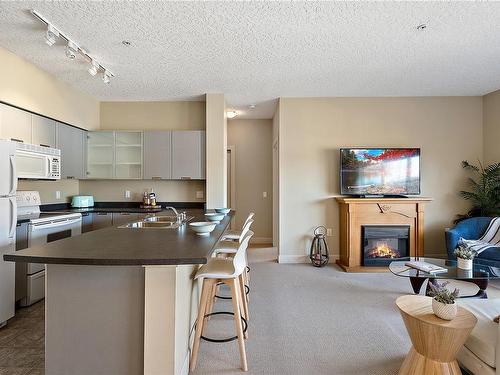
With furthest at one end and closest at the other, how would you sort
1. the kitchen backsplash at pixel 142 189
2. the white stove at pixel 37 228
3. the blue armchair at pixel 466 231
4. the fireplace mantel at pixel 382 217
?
the kitchen backsplash at pixel 142 189
the fireplace mantel at pixel 382 217
the blue armchair at pixel 466 231
the white stove at pixel 37 228

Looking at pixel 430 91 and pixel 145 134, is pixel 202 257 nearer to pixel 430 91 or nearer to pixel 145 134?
pixel 145 134

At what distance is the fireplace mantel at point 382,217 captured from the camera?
14.2ft

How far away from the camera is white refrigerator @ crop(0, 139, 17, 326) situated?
2.52m

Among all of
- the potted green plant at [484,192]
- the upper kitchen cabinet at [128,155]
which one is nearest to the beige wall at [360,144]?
the potted green plant at [484,192]

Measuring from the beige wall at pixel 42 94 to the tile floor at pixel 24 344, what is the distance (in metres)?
2.22

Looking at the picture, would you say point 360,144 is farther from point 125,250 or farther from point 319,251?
point 125,250

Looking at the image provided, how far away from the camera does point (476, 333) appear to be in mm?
1625

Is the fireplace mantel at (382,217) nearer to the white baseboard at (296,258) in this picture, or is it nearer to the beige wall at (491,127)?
Result: the white baseboard at (296,258)

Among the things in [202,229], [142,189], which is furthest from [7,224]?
[142,189]

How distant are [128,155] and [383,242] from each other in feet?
14.1

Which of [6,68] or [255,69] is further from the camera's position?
[255,69]

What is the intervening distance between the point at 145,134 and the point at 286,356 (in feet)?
12.8

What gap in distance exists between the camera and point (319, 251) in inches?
177

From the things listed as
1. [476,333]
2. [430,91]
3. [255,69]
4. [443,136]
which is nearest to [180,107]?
[255,69]
